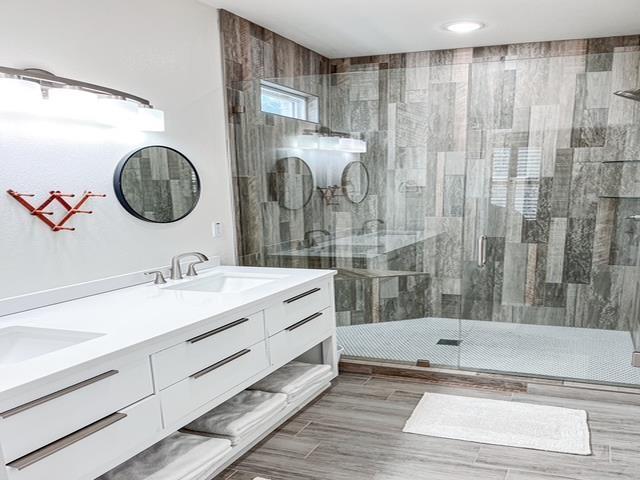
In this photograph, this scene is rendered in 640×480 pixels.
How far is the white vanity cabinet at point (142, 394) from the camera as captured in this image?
4.45ft

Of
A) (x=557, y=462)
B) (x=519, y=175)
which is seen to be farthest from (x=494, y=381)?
(x=519, y=175)

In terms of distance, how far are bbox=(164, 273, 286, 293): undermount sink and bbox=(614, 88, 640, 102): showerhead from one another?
9.11 ft

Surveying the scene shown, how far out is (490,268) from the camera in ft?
12.3

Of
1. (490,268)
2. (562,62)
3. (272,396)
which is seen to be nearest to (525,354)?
(490,268)

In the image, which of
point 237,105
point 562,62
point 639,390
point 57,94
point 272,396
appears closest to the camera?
point 57,94

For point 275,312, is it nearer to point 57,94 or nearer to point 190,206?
point 190,206

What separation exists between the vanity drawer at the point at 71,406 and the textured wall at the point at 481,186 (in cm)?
187

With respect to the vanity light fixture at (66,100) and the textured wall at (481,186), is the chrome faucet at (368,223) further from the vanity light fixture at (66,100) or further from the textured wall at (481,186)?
the vanity light fixture at (66,100)

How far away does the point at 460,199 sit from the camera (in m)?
3.50

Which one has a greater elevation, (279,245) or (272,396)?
(279,245)

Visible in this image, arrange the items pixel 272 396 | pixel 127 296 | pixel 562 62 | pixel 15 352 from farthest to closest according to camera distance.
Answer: pixel 562 62, pixel 272 396, pixel 127 296, pixel 15 352

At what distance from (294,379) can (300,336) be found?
0.27 meters

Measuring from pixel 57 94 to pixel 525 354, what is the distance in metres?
3.19

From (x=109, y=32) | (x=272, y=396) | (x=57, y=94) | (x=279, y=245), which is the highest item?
(x=109, y=32)
